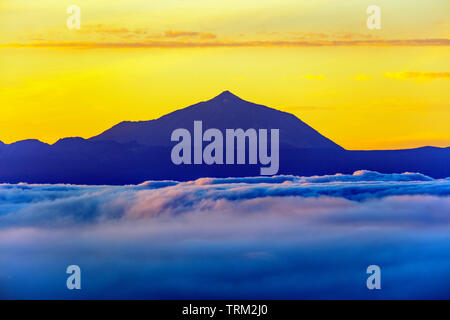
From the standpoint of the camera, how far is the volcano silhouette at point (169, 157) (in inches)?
214

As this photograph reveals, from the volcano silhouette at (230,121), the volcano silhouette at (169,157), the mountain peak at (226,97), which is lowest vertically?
the volcano silhouette at (169,157)

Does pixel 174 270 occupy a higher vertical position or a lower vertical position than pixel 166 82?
lower

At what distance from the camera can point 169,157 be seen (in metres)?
5.48

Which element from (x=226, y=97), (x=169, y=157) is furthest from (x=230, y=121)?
(x=169, y=157)

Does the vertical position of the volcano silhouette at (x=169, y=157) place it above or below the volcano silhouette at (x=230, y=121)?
below

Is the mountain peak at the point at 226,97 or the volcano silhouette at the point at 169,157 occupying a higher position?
the mountain peak at the point at 226,97

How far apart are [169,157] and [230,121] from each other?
0.54 metres

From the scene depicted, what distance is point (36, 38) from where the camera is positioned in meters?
5.45

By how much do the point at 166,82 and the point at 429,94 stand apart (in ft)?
6.56

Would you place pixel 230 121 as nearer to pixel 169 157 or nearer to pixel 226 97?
pixel 226 97

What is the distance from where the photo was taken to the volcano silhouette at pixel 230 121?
17.8 feet

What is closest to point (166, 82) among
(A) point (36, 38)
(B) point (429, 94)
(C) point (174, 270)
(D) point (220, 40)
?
(D) point (220, 40)

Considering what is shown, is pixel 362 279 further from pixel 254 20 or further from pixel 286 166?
pixel 254 20

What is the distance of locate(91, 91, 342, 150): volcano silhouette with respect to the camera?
542 cm
